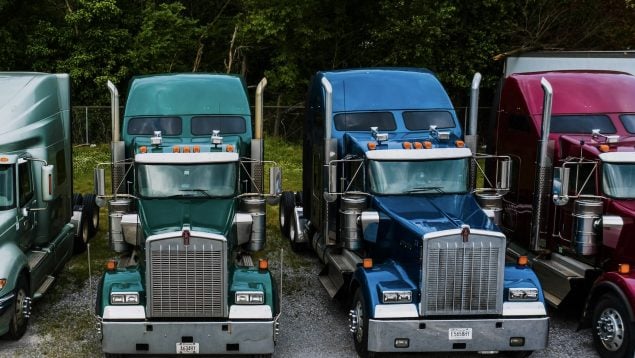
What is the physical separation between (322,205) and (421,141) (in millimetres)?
2054

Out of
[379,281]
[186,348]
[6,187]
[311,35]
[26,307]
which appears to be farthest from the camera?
[311,35]

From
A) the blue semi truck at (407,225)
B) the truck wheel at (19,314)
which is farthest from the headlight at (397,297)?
the truck wheel at (19,314)

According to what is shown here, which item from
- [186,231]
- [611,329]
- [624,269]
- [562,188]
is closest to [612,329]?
[611,329]

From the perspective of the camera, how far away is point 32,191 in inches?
480

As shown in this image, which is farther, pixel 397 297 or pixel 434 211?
pixel 434 211

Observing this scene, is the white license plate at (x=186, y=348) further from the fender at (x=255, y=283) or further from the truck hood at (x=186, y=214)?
the truck hood at (x=186, y=214)

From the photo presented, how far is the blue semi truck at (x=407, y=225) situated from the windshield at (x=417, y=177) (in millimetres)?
15

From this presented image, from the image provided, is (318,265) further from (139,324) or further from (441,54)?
(441,54)

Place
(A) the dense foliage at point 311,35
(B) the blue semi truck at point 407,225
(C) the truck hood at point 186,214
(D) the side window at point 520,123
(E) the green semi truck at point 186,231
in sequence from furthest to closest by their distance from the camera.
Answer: (A) the dense foliage at point 311,35
(D) the side window at point 520,123
(C) the truck hood at point 186,214
(B) the blue semi truck at point 407,225
(E) the green semi truck at point 186,231

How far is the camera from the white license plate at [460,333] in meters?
9.34

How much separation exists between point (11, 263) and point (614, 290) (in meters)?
8.12

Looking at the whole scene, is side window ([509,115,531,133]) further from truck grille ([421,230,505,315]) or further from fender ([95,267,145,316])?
fender ([95,267,145,316])

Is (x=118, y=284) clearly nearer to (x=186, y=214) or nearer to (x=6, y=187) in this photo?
(x=186, y=214)

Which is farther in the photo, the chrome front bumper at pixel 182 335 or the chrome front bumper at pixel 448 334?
the chrome front bumper at pixel 448 334
